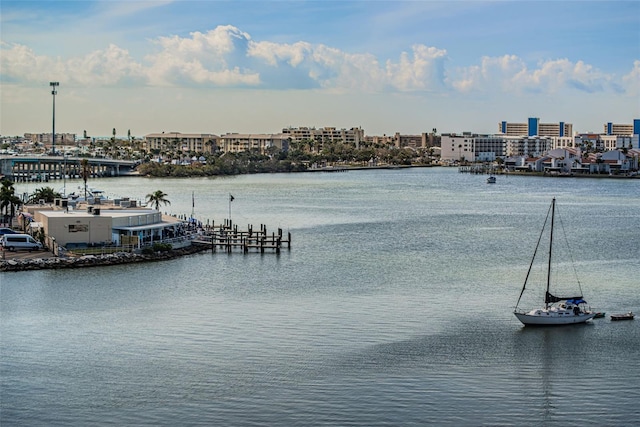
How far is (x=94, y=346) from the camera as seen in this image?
46.7ft

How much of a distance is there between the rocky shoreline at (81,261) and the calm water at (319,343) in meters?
0.51

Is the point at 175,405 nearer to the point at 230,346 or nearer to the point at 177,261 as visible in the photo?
the point at 230,346

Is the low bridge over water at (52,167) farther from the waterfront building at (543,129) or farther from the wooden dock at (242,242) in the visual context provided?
the waterfront building at (543,129)

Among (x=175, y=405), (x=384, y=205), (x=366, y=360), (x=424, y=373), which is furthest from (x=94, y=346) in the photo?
(x=384, y=205)

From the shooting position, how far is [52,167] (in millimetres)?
75250

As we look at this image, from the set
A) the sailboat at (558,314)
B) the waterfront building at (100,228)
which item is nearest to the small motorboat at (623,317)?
the sailboat at (558,314)

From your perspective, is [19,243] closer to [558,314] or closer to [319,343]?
[319,343]

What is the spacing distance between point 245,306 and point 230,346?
3054 millimetres

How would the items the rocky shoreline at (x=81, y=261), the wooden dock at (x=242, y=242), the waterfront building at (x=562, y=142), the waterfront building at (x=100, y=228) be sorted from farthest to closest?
the waterfront building at (x=562, y=142), the wooden dock at (x=242, y=242), the waterfront building at (x=100, y=228), the rocky shoreline at (x=81, y=261)

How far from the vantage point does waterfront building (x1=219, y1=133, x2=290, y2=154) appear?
110 meters

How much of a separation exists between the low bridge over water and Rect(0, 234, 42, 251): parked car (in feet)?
139

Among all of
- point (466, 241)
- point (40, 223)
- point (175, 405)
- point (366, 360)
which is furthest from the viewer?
point (466, 241)

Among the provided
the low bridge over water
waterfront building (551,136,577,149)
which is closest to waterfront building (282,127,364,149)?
waterfront building (551,136,577,149)

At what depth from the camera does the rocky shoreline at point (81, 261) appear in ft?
66.9
